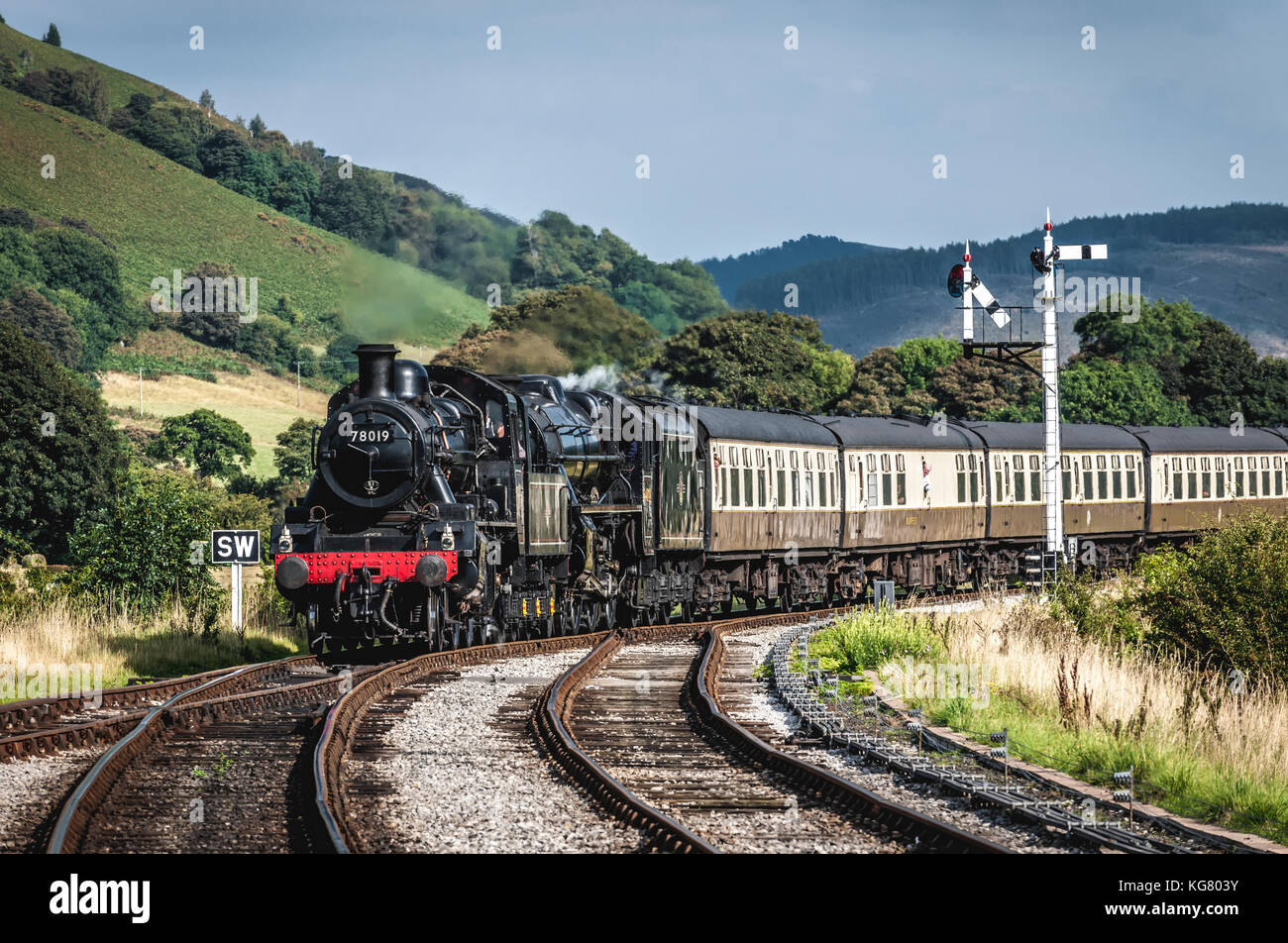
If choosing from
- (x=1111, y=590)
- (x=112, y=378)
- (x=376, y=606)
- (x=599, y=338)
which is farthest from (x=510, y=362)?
(x=112, y=378)

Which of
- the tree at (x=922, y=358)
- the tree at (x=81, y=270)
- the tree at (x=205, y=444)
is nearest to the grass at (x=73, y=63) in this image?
the tree at (x=81, y=270)

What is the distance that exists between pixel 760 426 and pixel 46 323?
94517 mm

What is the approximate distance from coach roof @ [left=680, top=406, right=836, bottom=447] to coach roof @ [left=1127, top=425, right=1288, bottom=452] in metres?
14.9

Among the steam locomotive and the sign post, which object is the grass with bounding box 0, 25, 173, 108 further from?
the sign post

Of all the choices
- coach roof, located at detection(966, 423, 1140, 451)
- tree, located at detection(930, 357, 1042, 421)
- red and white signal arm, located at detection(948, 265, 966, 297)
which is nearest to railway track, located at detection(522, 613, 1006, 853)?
red and white signal arm, located at detection(948, 265, 966, 297)

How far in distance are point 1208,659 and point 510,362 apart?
123 feet

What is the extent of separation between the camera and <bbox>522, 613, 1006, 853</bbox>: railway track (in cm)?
996

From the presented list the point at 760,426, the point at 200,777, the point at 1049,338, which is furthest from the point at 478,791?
the point at 760,426

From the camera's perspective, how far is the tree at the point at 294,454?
8400 cm

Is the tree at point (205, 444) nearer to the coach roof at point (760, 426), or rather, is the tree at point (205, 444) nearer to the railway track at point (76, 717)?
the coach roof at point (760, 426)

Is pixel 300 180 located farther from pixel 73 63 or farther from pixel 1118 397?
pixel 1118 397

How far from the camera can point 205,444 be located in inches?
3543

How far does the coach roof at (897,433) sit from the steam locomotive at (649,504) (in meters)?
0.08
